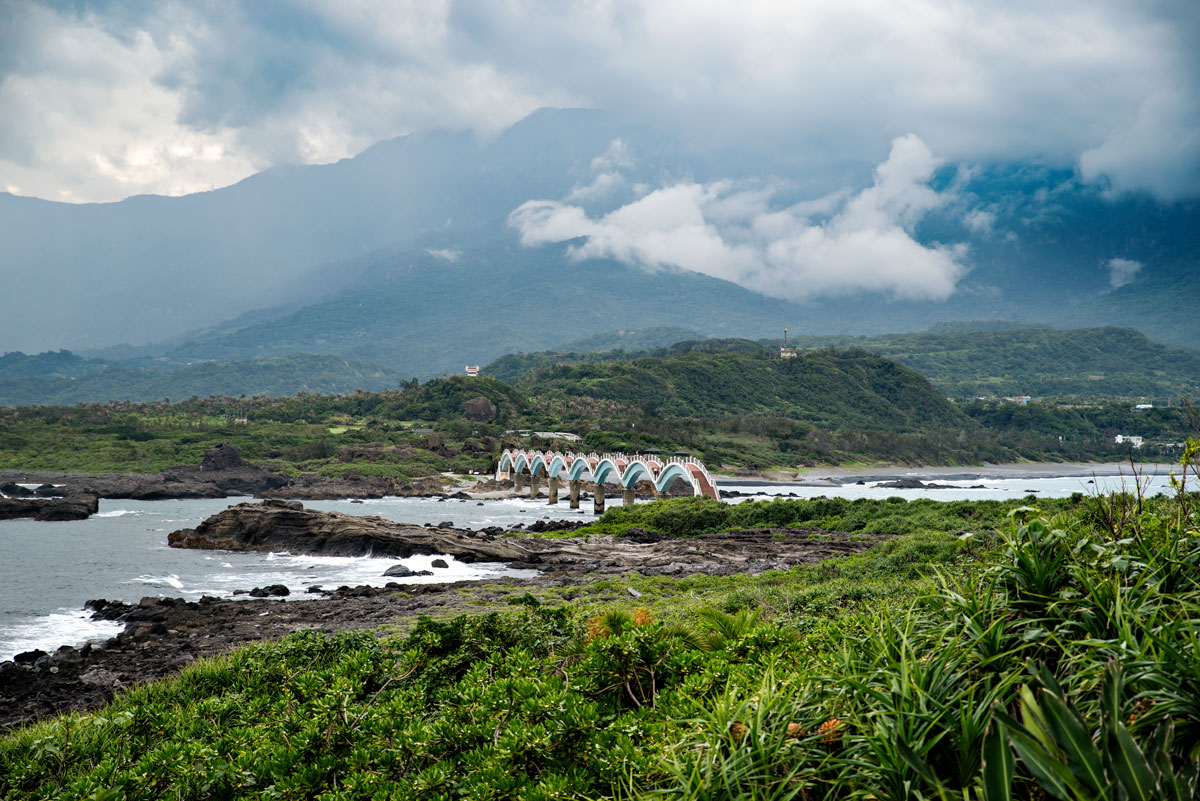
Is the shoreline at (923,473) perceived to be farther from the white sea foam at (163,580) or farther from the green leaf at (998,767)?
the green leaf at (998,767)

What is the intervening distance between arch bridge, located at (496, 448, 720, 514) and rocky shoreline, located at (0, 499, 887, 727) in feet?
35.1

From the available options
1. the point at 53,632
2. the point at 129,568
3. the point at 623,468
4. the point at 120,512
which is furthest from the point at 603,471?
the point at 53,632

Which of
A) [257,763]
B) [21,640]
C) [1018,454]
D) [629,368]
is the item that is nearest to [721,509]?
[21,640]

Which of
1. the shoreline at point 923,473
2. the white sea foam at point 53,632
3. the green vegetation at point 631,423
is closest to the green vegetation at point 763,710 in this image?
the white sea foam at point 53,632

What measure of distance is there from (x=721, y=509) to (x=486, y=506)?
97.0 ft

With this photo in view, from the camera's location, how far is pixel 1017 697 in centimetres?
338

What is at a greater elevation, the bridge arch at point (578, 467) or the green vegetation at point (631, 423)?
the green vegetation at point (631, 423)

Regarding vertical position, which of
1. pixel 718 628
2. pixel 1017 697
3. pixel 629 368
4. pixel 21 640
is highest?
pixel 629 368

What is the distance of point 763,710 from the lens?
3.78 meters

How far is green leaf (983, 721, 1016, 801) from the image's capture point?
107 inches

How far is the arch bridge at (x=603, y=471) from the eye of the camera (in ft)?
166

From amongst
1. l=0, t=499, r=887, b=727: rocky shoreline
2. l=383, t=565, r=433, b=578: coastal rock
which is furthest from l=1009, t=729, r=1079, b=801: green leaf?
l=383, t=565, r=433, b=578: coastal rock

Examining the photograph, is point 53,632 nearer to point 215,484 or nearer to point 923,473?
point 215,484

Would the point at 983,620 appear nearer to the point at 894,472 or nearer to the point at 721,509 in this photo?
the point at 721,509
